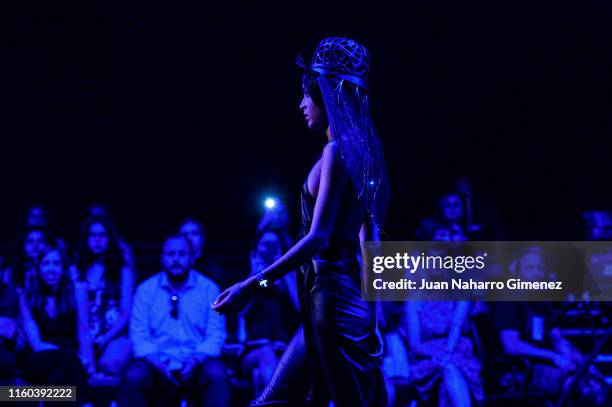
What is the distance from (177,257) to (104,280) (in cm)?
59

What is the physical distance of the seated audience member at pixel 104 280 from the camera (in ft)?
18.4

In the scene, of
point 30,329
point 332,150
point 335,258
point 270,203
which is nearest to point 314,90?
point 332,150

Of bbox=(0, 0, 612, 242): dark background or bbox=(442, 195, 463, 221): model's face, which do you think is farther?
bbox=(0, 0, 612, 242): dark background

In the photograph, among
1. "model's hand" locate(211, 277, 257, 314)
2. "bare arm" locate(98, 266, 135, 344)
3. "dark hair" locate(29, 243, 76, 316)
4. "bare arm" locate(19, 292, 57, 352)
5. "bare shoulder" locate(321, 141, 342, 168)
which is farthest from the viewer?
"bare arm" locate(98, 266, 135, 344)

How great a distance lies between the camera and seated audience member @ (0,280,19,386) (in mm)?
5355

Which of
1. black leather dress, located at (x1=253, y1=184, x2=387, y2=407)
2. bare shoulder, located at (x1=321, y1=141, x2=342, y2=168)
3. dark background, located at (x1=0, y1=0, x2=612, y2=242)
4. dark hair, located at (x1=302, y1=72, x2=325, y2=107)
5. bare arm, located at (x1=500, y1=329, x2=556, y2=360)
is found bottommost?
black leather dress, located at (x1=253, y1=184, x2=387, y2=407)

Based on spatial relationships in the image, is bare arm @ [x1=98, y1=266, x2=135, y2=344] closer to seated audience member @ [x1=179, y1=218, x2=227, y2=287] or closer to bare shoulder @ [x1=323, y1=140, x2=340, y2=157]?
seated audience member @ [x1=179, y1=218, x2=227, y2=287]

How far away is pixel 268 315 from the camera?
5.46 metres

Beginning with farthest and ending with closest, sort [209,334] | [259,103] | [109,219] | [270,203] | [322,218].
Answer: [259,103]
[270,203]
[109,219]
[209,334]
[322,218]

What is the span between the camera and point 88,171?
6.35 metres

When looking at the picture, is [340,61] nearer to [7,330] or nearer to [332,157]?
[332,157]

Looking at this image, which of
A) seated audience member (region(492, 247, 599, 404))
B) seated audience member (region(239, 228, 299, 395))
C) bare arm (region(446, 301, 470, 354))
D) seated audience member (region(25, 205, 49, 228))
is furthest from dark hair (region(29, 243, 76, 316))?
seated audience member (region(492, 247, 599, 404))

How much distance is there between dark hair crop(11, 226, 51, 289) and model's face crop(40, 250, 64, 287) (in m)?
0.12

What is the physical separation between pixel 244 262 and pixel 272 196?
0.51 metres
